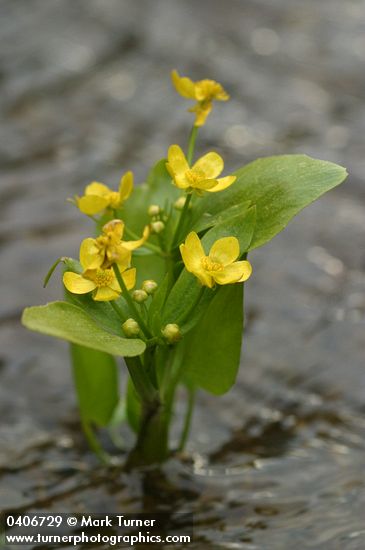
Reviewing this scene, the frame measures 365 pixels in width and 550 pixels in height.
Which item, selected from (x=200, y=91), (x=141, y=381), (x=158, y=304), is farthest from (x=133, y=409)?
(x=200, y=91)

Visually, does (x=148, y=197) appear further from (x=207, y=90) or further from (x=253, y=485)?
(x=253, y=485)

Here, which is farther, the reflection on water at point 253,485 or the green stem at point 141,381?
the reflection on water at point 253,485

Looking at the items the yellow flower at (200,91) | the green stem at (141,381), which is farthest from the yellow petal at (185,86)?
the green stem at (141,381)

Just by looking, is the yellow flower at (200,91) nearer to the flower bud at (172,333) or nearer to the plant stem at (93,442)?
the flower bud at (172,333)

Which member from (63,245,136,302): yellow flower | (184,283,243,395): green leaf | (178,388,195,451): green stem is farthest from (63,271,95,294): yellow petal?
(178,388,195,451): green stem

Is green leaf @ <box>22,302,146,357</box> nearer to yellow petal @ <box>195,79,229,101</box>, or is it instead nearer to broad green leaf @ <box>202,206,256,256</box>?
broad green leaf @ <box>202,206,256,256</box>
